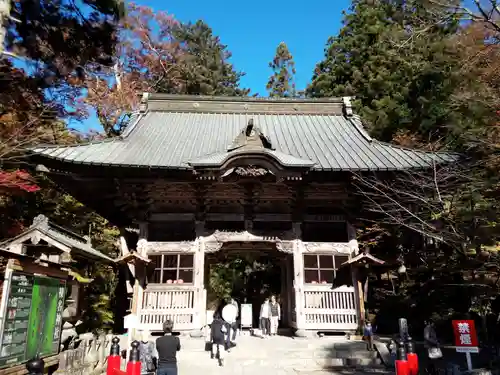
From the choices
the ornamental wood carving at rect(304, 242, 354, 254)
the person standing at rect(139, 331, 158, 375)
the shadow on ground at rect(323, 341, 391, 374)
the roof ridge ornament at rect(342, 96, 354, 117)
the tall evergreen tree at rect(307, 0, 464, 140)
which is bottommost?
the shadow on ground at rect(323, 341, 391, 374)

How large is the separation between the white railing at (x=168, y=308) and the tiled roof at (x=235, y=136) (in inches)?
133

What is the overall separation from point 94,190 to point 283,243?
5656 millimetres

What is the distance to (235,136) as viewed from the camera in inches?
507

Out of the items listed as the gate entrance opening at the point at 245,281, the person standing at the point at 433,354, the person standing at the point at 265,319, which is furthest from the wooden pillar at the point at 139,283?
the gate entrance opening at the point at 245,281

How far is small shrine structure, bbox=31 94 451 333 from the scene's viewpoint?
9461 millimetres

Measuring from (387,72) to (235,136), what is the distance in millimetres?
13586

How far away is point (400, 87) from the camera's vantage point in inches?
824

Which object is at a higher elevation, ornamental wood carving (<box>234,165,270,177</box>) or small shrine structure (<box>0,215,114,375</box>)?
ornamental wood carving (<box>234,165,270,177</box>)

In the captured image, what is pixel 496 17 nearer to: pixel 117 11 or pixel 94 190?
pixel 117 11

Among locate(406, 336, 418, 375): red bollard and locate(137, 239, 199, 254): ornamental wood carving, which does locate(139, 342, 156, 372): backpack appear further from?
locate(406, 336, 418, 375): red bollard

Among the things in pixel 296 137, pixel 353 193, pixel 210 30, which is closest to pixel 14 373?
pixel 353 193

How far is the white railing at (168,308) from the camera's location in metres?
9.40

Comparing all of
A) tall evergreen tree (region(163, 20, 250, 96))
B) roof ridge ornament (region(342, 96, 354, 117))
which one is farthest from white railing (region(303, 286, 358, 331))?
tall evergreen tree (region(163, 20, 250, 96))

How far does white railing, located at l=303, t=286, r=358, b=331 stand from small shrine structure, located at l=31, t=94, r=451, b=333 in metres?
0.03
